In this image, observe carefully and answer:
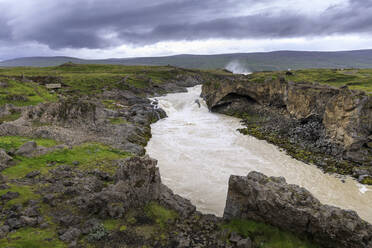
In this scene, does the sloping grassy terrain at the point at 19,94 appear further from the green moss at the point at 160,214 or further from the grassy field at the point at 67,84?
the green moss at the point at 160,214

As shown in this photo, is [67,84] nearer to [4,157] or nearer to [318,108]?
[4,157]

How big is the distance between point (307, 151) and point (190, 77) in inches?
4725

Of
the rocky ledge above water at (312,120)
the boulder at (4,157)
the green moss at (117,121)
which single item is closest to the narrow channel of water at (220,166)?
the rocky ledge above water at (312,120)

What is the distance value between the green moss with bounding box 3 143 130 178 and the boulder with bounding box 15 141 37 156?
0.75 m

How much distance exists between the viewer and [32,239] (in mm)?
13180

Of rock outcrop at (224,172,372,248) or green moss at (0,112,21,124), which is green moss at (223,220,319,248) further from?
green moss at (0,112,21,124)

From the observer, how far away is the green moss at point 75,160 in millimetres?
20969

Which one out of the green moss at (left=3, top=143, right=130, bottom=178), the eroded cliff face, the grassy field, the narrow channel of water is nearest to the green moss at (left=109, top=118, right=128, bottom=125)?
the narrow channel of water

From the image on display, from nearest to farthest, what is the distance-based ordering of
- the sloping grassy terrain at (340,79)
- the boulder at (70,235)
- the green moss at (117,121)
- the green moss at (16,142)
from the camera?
the boulder at (70,235)
the green moss at (16,142)
the green moss at (117,121)
the sloping grassy terrain at (340,79)

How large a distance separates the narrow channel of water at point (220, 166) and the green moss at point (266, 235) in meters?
4.80

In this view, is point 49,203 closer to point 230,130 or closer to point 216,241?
point 216,241

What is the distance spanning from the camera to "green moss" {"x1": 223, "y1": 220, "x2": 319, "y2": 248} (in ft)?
44.9

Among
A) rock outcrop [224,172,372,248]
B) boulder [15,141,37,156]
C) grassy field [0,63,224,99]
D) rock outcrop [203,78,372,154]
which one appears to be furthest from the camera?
grassy field [0,63,224,99]

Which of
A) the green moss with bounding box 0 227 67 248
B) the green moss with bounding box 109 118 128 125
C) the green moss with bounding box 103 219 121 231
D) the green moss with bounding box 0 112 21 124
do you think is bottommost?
the green moss with bounding box 103 219 121 231
